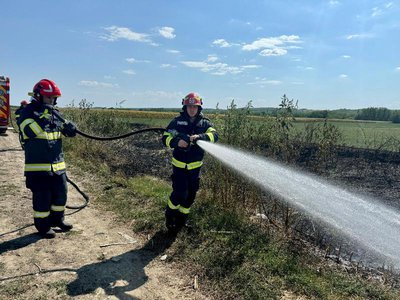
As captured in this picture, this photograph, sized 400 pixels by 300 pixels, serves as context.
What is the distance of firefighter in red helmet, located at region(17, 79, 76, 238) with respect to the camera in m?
4.90

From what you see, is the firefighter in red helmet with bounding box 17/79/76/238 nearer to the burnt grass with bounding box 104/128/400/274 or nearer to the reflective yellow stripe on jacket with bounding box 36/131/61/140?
the reflective yellow stripe on jacket with bounding box 36/131/61/140

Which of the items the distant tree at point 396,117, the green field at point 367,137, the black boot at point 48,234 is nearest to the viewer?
the black boot at point 48,234

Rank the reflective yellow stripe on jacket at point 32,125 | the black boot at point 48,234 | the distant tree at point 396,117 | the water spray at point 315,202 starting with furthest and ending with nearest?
the distant tree at point 396,117, the water spray at point 315,202, the black boot at point 48,234, the reflective yellow stripe on jacket at point 32,125

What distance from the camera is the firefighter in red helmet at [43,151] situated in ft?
16.1

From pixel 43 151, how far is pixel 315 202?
5055 millimetres

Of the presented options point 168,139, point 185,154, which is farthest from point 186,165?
point 168,139

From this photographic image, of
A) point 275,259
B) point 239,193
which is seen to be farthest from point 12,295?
point 239,193

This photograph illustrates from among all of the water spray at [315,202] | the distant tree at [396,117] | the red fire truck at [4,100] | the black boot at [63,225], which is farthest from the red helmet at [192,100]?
the distant tree at [396,117]

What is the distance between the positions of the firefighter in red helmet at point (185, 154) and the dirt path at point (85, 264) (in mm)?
528

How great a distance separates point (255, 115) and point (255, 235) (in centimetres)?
300

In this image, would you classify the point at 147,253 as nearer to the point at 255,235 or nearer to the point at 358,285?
the point at 255,235

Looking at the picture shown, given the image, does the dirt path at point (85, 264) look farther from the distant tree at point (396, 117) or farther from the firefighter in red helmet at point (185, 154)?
the distant tree at point (396, 117)

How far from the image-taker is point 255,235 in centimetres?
521

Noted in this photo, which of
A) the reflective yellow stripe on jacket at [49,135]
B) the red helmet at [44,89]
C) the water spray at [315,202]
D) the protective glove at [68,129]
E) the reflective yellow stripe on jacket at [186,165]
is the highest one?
the red helmet at [44,89]
